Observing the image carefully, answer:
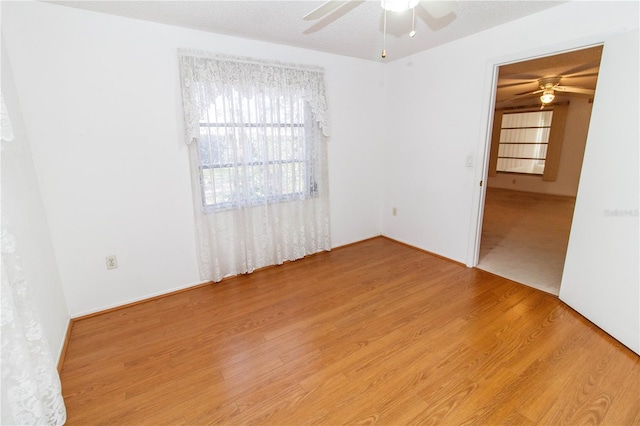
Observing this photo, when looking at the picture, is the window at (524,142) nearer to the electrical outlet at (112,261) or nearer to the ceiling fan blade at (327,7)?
the ceiling fan blade at (327,7)

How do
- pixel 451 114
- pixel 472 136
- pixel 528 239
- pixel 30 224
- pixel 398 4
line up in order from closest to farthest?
pixel 398 4 < pixel 30 224 < pixel 472 136 < pixel 451 114 < pixel 528 239

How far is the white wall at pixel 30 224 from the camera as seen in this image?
1620 mm

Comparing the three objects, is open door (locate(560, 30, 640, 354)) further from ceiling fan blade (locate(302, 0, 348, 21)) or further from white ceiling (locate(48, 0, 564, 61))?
ceiling fan blade (locate(302, 0, 348, 21))

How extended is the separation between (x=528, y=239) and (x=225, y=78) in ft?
13.7

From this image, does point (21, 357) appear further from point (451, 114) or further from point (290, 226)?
point (451, 114)

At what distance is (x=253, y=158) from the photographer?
2918 mm

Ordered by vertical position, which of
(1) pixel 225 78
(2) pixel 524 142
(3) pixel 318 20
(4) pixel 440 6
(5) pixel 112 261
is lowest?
(5) pixel 112 261

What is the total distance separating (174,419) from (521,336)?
219 cm

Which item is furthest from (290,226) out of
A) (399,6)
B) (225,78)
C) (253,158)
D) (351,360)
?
(399,6)

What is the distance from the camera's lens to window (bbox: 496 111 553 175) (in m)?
7.31

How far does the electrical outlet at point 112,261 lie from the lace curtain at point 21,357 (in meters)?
1.19

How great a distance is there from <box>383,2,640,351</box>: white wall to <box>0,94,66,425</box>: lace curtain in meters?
3.21

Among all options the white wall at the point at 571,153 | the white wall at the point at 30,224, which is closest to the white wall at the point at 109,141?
the white wall at the point at 30,224

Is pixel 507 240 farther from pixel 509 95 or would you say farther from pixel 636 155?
pixel 509 95
